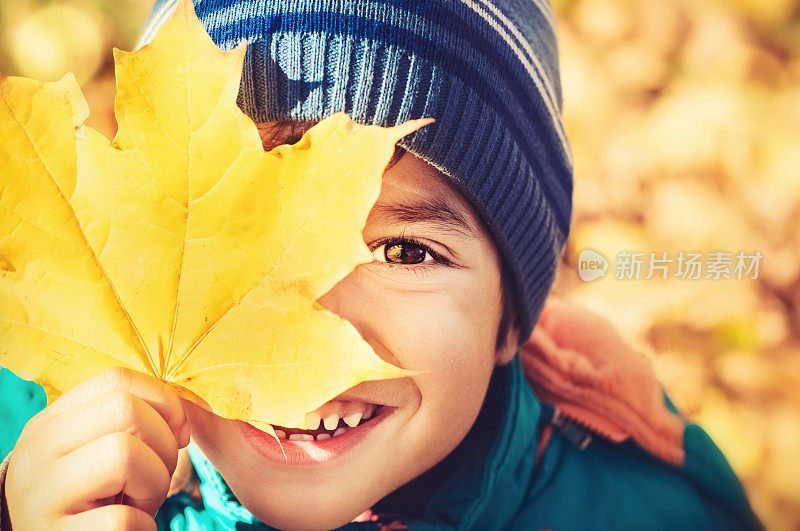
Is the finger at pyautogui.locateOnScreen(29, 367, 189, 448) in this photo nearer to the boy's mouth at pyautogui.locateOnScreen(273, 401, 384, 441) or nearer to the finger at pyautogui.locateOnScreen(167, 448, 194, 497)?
the boy's mouth at pyautogui.locateOnScreen(273, 401, 384, 441)

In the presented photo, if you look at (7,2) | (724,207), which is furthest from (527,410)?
(7,2)

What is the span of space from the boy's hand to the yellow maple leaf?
3cm

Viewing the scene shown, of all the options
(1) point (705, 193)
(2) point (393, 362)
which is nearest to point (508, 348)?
(2) point (393, 362)

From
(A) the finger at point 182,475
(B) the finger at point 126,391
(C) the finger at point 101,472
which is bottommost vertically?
(A) the finger at point 182,475

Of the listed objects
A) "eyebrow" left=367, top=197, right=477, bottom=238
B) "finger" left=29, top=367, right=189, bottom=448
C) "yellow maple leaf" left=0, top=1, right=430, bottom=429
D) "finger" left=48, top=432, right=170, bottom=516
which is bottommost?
"finger" left=48, top=432, right=170, bottom=516

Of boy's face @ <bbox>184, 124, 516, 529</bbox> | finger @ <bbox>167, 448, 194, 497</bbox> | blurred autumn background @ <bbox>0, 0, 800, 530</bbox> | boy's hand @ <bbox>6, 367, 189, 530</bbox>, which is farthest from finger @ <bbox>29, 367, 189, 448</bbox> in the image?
blurred autumn background @ <bbox>0, 0, 800, 530</bbox>

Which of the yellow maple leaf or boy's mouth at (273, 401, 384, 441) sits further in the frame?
boy's mouth at (273, 401, 384, 441)

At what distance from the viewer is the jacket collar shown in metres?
0.78

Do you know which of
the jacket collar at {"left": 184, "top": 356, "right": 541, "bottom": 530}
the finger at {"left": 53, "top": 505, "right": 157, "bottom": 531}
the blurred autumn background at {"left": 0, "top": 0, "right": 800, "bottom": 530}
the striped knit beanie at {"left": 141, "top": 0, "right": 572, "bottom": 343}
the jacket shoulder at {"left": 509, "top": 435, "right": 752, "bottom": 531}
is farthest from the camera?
the blurred autumn background at {"left": 0, "top": 0, "right": 800, "bottom": 530}

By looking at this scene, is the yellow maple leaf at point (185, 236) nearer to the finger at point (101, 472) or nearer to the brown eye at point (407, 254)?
the finger at point (101, 472)

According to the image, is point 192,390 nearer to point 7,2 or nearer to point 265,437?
point 265,437

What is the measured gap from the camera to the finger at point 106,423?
464 millimetres

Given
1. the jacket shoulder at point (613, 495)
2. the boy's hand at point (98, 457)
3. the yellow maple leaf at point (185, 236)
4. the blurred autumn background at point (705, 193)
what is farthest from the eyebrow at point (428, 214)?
the blurred autumn background at point (705, 193)

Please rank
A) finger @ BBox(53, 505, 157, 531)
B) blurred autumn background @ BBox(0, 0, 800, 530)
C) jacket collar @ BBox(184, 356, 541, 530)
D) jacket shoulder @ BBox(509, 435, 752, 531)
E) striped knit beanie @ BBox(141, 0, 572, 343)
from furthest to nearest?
1. blurred autumn background @ BBox(0, 0, 800, 530)
2. jacket shoulder @ BBox(509, 435, 752, 531)
3. jacket collar @ BBox(184, 356, 541, 530)
4. striped knit beanie @ BBox(141, 0, 572, 343)
5. finger @ BBox(53, 505, 157, 531)
